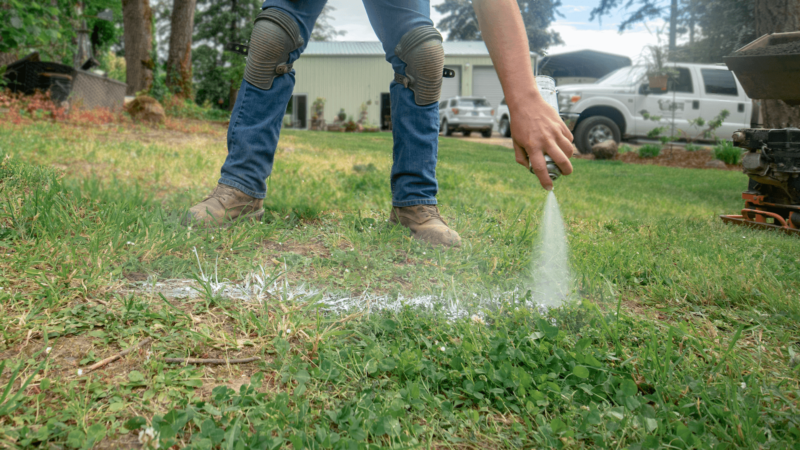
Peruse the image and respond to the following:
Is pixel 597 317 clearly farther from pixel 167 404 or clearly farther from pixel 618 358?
pixel 167 404

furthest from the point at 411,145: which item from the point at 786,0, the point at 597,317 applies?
the point at 786,0

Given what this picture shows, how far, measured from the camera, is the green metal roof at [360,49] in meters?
29.0

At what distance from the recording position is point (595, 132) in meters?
11.7

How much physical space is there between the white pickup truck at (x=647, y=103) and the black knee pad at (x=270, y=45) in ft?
30.5

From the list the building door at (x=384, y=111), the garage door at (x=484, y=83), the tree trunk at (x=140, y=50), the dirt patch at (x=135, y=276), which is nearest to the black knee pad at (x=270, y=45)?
the dirt patch at (x=135, y=276)

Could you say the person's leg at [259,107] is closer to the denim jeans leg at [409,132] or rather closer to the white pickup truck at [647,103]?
the denim jeans leg at [409,132]

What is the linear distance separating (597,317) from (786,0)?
555 cm

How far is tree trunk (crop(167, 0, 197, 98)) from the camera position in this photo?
1382 cm

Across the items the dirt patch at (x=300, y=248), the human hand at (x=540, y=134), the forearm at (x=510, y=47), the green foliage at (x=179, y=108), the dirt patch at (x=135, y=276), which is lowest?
the dirt patch at (x=135, y=276)

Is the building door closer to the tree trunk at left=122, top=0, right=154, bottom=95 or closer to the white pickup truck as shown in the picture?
the tree trunk at left=122, top=0, right=154, bottom=95

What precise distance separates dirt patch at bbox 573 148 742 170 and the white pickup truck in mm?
462

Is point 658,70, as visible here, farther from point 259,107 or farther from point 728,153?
point 259,107

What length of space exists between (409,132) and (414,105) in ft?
0.44

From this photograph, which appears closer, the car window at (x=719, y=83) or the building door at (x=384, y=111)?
the car window at (x=719, y=83)
